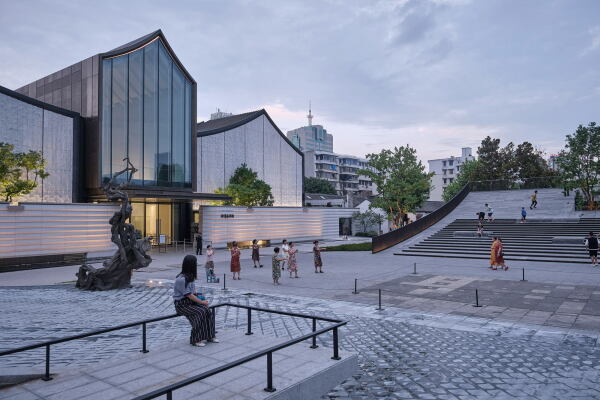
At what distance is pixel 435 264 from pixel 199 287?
46.4 ft

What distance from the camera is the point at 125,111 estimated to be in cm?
3297

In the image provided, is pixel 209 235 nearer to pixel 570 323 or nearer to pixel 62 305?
pixel 62 305

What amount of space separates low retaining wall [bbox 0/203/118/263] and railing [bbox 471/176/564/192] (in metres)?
41.4

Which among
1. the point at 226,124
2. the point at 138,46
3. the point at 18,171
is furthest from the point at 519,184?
the point at 18,171

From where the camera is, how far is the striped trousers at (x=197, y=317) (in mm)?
7602

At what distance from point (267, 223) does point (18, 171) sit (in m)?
21.2

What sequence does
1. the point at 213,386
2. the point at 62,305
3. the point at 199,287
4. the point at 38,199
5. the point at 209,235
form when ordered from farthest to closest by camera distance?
the point at 209,235, the point at 38,199, the point at 199,287, the point at 62,305, the point at 213,386

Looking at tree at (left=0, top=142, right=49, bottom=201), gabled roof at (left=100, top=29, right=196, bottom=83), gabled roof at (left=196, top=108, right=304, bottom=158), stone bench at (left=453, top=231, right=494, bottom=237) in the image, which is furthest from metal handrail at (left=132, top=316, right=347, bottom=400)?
gabled roof at (left=196, top=108, right=304, bottom=158)

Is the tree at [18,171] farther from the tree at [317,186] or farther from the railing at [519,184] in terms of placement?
the tree at [317,186]

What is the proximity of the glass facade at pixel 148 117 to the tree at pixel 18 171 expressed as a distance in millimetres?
4588

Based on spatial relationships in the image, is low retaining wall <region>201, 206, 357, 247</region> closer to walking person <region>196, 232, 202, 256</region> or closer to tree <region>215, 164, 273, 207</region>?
tree <region>215, 164, 273, 207</region>

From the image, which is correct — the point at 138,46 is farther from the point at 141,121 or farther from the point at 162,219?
the point at 162,219

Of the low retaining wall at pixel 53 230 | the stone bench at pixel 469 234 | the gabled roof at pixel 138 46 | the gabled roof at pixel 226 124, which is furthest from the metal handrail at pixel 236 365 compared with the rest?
the gabled roof at pixel 226 124

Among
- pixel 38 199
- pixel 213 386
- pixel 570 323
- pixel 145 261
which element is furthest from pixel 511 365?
pixel 38 199
